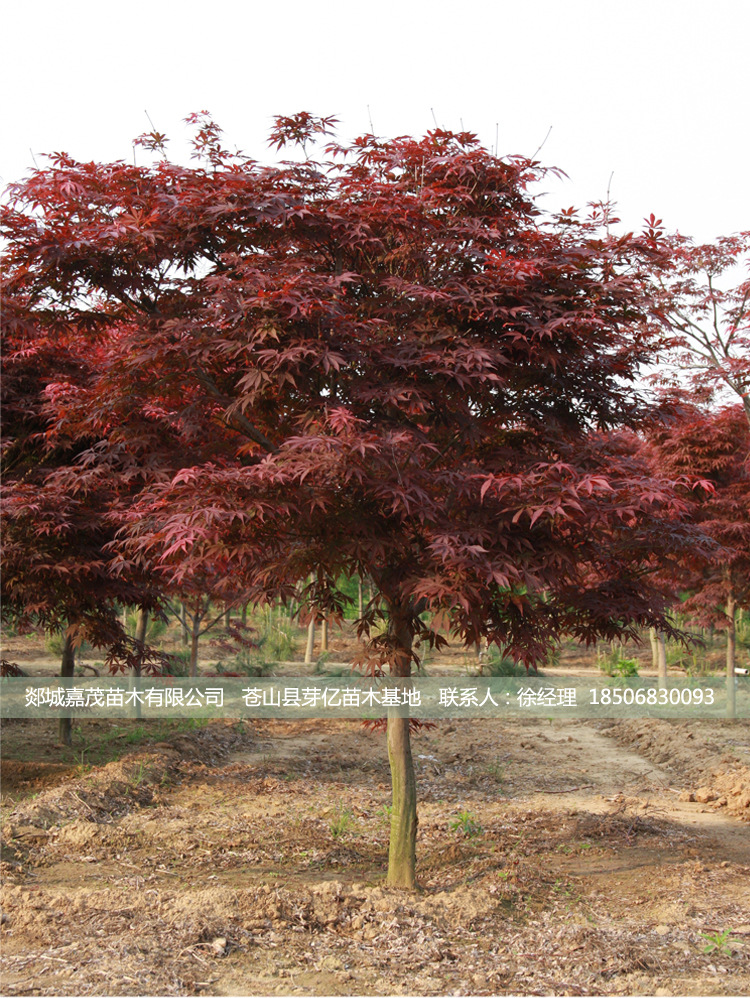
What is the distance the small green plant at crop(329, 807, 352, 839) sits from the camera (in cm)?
618

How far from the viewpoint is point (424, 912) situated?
14.9 ft

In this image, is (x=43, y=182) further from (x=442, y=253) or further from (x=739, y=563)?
(x=739, y=563)

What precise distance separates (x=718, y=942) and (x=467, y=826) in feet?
7.48

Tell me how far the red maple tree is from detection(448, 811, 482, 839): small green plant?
4.52 ft

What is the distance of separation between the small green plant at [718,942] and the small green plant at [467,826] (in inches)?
80.0

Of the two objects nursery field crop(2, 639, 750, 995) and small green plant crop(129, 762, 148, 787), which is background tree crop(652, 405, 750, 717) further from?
small green plant crop(129, 762, 148, 787)

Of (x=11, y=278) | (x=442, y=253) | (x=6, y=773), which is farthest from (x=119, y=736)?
(x=442, y=253)

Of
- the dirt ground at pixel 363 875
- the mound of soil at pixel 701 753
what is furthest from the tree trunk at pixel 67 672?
the mound of soil at pixel 701 753

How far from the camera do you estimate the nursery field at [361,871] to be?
3.95m

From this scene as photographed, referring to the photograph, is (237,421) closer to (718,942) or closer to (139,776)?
(718,942)

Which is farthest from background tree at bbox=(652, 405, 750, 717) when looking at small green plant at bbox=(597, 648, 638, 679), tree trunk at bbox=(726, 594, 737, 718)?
small green plant at bbox=(597, 648, 638, 679)

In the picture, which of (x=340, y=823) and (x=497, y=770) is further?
(x=497, y=770)

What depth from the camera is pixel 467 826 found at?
6297mm

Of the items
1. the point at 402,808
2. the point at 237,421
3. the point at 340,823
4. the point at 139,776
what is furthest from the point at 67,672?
the point at 237,421
